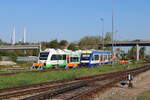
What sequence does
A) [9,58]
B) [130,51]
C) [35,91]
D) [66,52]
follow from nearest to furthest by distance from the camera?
[35,91], [66,52], [9,58], [130,51]

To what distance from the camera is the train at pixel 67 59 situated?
151 feet

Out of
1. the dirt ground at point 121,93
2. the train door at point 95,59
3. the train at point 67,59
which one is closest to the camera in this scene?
the dirt ground at point 121,93

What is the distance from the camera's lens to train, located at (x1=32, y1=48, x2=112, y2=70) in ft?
151

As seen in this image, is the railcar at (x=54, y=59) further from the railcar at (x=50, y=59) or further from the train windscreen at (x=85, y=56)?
the train windscreen at (x=85, y=56)

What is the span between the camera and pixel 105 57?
196 feet

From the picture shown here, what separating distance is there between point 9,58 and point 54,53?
37.5m

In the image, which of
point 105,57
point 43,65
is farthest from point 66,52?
point 105,57

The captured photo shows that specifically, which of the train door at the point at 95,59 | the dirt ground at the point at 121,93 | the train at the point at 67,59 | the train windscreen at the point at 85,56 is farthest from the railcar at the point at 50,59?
the dirt ground at the point at 121,93

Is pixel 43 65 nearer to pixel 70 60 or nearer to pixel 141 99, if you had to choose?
pixel 70 60

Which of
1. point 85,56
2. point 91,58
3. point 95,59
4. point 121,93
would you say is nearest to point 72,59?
point 85,56

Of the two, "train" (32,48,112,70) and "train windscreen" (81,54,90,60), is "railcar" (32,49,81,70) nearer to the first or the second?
"train" (32,48,112,70)

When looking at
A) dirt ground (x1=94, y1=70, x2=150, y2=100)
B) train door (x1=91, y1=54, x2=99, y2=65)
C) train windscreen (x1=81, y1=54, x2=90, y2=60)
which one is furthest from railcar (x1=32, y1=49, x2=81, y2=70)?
dirt ground (x1=94, y1=70, x2=150, y2=100)

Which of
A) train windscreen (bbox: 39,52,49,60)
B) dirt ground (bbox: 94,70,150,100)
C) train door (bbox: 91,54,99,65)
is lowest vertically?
dirt ground (bbox: 94,70,150,100)

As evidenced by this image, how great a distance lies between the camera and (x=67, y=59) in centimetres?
4912
